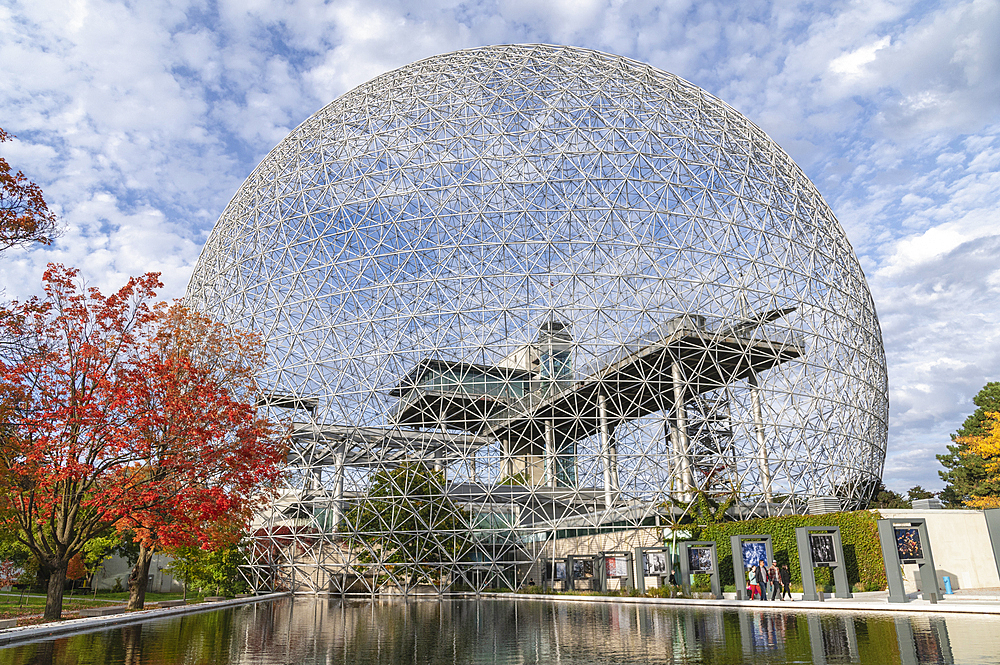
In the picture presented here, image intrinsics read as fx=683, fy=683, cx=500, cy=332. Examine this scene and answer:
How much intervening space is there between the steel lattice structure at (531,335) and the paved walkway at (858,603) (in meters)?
5.94

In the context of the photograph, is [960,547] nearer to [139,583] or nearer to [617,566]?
[617,566]

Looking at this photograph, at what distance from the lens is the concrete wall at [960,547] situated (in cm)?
2048

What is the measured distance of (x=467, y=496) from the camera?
84.0ft

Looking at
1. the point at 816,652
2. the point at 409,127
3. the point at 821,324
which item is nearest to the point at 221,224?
the point at 409,127

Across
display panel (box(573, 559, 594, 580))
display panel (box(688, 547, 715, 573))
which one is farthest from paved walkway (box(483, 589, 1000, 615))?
display panel (box(573, 559, 594, 580))

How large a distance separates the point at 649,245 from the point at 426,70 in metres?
14.8

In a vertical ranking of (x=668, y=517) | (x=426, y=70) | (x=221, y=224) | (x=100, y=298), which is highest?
(x=426, y=70)

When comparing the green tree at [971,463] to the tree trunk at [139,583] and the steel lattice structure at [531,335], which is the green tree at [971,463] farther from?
the tree trunk at [139,583]

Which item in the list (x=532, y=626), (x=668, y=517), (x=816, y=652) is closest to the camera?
(x=816, y=652)

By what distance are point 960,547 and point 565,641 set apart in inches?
695

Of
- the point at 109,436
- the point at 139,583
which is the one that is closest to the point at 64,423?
the point at 109,436

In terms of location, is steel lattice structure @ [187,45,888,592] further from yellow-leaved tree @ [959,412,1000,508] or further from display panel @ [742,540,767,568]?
display panel @ [742,540,767,568]

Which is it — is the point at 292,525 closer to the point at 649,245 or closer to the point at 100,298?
the point at 100,298

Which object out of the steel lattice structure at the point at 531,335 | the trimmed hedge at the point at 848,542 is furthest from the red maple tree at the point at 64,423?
the trimmed hedge at the point at 848,542
